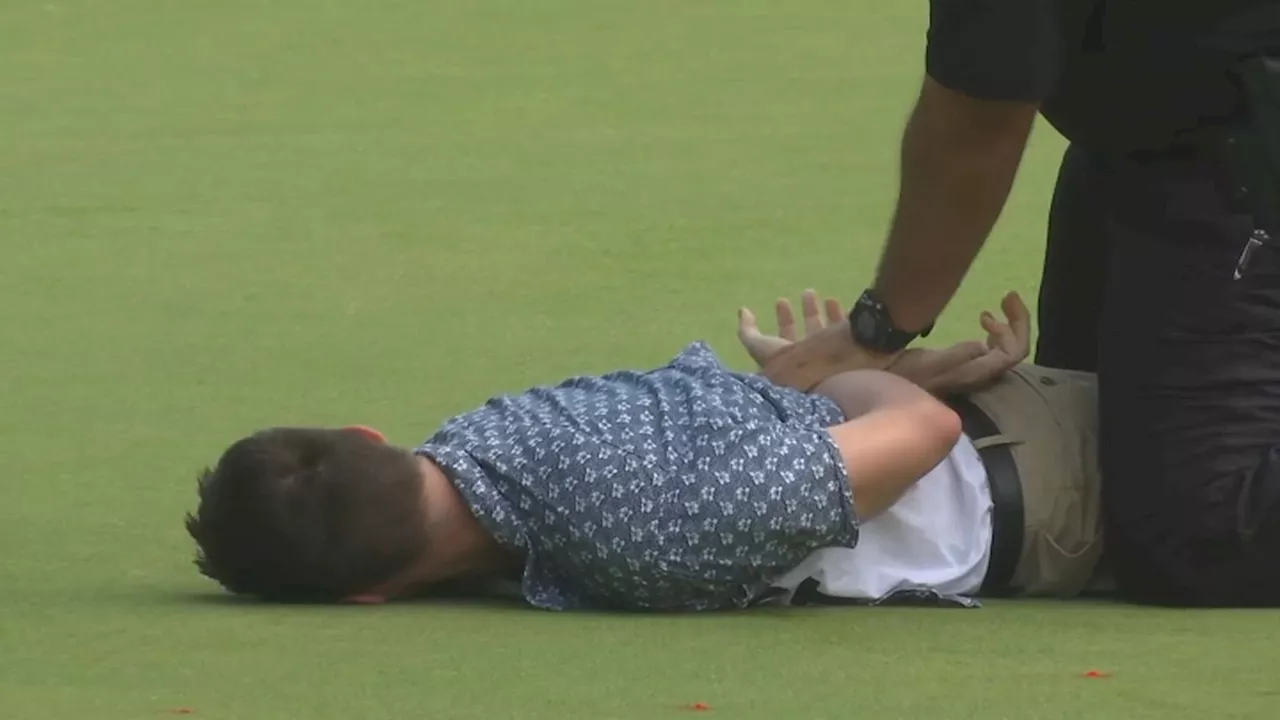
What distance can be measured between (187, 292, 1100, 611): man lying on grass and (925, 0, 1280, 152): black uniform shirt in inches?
14.9

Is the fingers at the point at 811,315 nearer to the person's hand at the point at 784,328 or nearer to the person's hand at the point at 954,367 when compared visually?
the person's hand at the point at 784,328

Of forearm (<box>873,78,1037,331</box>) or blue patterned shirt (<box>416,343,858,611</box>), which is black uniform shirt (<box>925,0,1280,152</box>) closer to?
forearm (<box>873,78,1037,331</box>)

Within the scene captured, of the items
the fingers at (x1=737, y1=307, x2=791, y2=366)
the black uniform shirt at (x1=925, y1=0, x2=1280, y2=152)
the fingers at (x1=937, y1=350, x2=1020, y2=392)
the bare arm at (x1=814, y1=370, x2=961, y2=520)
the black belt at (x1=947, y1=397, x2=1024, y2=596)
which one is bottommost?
the black belt at (x1=947, y1=397, x2=1024, y2=596)

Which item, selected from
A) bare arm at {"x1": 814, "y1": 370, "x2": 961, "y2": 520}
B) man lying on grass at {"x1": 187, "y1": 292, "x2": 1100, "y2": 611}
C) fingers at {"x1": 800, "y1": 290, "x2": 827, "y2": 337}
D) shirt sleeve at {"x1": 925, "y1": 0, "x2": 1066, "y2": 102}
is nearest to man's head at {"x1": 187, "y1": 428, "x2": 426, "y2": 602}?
man lying on grass at {"x1": 187, "y1": 292, "x2": 1100, "y2": 611}

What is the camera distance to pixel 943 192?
301cm

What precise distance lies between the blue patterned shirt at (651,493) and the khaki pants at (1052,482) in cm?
29

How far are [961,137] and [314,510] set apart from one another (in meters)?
0.84

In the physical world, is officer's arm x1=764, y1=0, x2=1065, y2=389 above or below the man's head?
above

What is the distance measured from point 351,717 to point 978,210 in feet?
3.48

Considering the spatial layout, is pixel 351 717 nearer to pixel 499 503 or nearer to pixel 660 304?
pixel 499 503

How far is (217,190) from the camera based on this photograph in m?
5.15

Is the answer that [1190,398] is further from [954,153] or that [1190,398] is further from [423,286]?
[423,286]

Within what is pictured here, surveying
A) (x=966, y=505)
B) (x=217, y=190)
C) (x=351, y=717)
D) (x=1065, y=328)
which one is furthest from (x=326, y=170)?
(x=351, y=717)

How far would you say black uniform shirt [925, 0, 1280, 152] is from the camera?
2791mm
